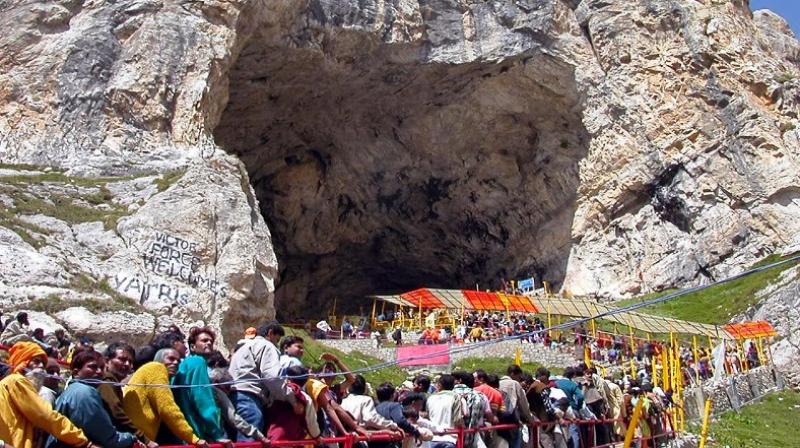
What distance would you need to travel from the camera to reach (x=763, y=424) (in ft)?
55.4

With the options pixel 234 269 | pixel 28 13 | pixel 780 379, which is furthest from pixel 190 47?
pixel 780 379

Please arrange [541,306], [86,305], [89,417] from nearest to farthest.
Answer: [89,417]
[86,305]
[541,306]

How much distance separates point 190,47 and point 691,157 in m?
19.5

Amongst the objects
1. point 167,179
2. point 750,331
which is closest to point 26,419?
point 167,179

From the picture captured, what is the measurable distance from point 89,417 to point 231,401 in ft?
4.53

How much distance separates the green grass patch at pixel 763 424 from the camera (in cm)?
1449

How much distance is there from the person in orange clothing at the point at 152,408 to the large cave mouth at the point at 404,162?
2314cm

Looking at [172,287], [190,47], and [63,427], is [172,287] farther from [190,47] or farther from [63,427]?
[63,427]

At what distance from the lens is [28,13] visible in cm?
2247

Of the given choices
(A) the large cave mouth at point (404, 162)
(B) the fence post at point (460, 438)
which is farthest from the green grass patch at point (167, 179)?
(B) the fence post at point (460, 438)

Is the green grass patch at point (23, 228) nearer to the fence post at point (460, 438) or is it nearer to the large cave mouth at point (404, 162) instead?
the fence post at point (460, 438)

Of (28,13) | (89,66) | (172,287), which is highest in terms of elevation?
(28,13)

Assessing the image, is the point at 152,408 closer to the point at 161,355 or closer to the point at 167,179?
the point at 161,355

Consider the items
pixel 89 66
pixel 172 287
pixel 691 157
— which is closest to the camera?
pixel 172 287
